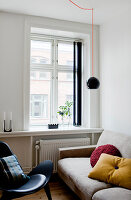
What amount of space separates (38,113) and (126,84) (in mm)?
1645

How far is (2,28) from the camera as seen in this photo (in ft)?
10.3

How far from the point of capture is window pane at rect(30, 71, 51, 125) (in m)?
3.55

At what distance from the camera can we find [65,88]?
12.3 ft

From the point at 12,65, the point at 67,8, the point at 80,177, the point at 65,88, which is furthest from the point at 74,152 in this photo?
the point at 67,8

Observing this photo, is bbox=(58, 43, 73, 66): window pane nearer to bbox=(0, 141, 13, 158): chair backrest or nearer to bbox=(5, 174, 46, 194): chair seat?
bbox=(0, 141, 13, 158): chair backrest

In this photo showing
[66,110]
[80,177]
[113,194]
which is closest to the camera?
[113,194]

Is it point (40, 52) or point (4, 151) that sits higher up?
point (40, 52)

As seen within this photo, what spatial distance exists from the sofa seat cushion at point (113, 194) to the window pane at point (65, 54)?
8.20 feet

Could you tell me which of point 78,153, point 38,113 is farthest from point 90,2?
point 78,153

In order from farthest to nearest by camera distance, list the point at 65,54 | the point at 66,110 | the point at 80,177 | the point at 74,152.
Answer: the point at 65,54 < the point at 66,110 < the point at 74,152 < the point at 80,177

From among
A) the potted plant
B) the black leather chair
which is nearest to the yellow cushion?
the black leather chair

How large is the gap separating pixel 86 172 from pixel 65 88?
1798 mm

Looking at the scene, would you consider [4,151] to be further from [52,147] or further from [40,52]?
[40,52]

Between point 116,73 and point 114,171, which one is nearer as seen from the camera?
point 114,171
